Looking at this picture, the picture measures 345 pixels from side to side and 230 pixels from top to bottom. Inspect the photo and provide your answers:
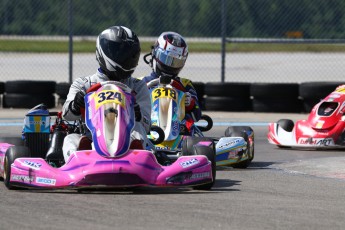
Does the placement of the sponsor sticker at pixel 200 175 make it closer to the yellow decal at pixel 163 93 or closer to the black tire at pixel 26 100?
the yellow decal at pixel 163 93

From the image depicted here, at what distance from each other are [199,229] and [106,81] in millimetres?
2270

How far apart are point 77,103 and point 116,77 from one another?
43 cm

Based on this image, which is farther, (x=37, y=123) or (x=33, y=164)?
(x=37, y=123)

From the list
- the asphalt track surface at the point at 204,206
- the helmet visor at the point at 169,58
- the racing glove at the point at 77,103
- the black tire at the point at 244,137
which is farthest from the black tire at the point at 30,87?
the racing glove at the point at 77,103

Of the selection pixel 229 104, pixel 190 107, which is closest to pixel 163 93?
pixel 190 107

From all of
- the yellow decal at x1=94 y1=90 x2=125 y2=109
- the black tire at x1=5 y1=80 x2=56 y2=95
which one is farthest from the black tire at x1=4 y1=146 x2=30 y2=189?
the black tire at x1=5 y1=80 x2=56 y2=95

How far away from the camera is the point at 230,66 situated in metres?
29.5

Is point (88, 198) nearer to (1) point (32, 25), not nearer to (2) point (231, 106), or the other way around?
(2) point (231, 106)

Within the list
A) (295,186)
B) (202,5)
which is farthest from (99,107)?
(202,5)

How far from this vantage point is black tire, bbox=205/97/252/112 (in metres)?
16.2

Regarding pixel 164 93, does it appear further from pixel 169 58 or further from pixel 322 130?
pixel 322 130

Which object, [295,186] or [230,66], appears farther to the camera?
[230,66]

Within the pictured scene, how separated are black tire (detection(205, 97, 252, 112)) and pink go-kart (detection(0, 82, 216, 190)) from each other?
8.21 m

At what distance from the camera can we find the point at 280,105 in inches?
632
